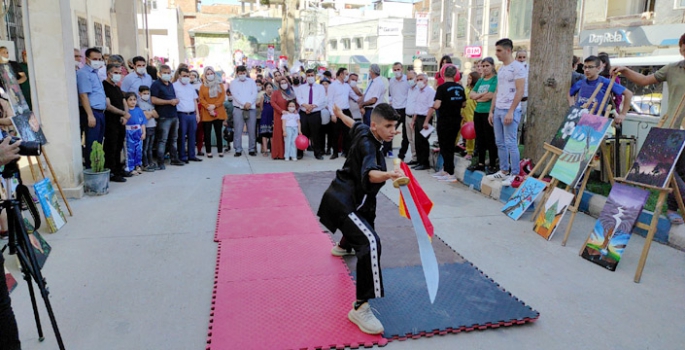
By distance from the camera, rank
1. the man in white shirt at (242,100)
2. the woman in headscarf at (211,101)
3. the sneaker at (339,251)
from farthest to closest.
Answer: the man in white shirt at (242,100) < the woman in headscarf at (211,101) < the sneaker at (339,251)

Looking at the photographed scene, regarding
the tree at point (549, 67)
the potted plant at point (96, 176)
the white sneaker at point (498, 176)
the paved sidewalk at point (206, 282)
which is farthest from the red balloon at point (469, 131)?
the potted plant at point (96, 176)

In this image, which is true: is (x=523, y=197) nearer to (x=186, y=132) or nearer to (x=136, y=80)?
(x=186, y=132)

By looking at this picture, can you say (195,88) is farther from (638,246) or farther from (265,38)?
(265,38)

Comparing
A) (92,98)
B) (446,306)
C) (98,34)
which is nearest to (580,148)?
(446,306)

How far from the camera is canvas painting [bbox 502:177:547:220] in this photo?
6223mm

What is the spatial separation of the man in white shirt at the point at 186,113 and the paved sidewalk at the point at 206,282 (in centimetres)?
305

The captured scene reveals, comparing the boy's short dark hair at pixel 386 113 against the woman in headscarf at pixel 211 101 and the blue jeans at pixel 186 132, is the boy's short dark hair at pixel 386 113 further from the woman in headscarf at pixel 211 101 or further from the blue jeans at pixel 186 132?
the woman in headscarf at pixel 211 101

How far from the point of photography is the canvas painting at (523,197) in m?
6.22

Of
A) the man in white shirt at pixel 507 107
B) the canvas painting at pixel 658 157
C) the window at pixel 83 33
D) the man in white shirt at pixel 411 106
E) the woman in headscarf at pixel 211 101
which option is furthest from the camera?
the window at pixel 83 33

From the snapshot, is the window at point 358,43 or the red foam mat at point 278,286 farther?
the window at point 358,43

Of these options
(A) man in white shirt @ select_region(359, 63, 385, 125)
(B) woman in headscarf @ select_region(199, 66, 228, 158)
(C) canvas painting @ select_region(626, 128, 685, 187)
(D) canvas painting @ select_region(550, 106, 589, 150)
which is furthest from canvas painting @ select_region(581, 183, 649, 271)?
(B) woman in headscarf @ select_region(199, 66, 228, 158)

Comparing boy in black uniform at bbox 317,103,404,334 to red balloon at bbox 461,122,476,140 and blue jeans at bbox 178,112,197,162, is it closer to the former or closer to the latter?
red balloon at bbox 461,122,476,140

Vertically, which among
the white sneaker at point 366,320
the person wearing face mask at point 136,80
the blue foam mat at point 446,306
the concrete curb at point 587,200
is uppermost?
the person wearing face mask at point 136,80

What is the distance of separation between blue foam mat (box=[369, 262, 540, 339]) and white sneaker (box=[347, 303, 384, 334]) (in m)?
0.09
